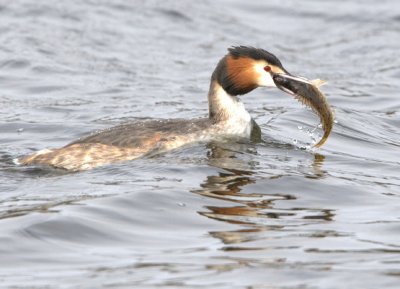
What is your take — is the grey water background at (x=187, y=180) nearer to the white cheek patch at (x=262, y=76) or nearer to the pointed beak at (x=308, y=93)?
the pointed beak at (x=308, y=93)

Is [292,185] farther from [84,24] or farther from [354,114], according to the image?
[84,24]

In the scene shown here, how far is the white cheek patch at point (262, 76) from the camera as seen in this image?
10.6 m

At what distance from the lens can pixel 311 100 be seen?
10555mm

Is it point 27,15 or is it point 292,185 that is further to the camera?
point 27,15

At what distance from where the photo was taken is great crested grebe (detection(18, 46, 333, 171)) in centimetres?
1019

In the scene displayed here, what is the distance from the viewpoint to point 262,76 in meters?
10.6

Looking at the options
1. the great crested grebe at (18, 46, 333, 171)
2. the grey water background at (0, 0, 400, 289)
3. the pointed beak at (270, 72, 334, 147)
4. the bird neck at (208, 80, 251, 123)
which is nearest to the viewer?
the grey water background at (0, 0, 400, 289)

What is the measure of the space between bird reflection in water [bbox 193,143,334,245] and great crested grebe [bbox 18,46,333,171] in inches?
14.8

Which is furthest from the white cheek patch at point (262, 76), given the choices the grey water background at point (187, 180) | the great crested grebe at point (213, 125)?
the grey water background at point (187, 180)

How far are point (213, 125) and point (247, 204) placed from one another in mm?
2241

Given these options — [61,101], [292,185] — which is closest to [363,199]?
[292,185]

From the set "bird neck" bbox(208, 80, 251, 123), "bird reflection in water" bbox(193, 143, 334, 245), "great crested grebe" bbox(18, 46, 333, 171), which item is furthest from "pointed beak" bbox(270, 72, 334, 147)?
"bird neck" bbox(208, 80, 251, 123)

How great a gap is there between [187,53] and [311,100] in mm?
9181

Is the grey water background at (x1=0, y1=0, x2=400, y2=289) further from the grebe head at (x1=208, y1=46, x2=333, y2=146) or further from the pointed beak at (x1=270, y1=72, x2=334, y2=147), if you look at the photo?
the grebe head at (x1=208, y1=46, x2=333, y2=146)
